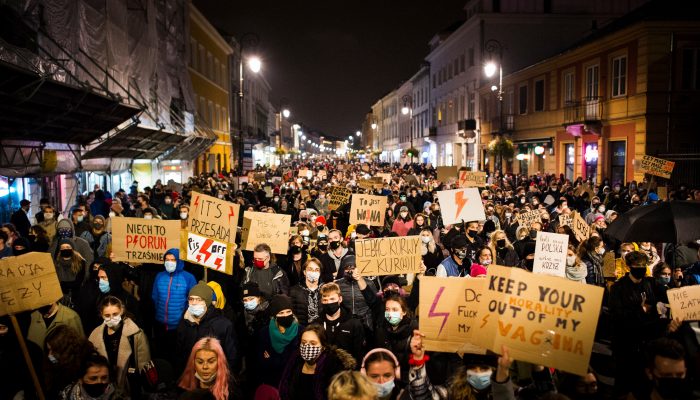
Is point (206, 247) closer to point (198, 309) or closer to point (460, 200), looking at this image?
point (198, 309)

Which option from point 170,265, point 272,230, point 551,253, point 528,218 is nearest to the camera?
point 170,265

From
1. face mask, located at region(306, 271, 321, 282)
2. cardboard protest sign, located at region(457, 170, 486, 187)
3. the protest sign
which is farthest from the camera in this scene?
cardboard protest sign, located at region(457, 170, 486, 187)

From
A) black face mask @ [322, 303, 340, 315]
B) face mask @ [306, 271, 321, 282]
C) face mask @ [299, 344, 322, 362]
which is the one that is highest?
face mask @ [306, 271, 321, 282]

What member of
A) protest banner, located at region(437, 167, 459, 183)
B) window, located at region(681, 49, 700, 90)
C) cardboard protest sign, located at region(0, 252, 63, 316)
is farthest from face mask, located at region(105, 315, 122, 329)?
window, located at region(681, 49, 700, 90)

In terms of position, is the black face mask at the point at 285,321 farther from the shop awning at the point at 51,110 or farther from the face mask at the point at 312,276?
→ the shop awning at the point at 51,110

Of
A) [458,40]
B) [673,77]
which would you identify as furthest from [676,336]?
[458,40]

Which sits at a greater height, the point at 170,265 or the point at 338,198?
the point at 338,198

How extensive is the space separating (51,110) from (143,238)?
25.5 ft

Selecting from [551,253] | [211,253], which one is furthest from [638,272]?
[211,253]

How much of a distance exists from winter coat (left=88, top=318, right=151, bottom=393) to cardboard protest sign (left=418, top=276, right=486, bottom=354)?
248 centimetres

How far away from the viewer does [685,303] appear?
19.5 feet

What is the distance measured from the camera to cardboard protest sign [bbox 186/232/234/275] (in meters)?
8.59

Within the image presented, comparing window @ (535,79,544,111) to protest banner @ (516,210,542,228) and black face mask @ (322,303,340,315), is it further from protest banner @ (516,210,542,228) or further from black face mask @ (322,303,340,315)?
black face mask @ (322,303,340,315)

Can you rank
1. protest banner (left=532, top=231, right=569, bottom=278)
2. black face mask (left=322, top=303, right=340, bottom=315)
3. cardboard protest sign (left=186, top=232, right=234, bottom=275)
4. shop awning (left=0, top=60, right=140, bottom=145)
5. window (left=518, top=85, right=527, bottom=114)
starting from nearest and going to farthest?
black face mask (left=322, top=303, right=340, bottom=315), protest banner (left=532, top=231, right=569, bottom=278), cardboard protest sign (left=186, top=232, right=234, bottom=275), shop awning (left=0, top=60, right=140, bottom=145), window (left=518, top=85, right=527, bottom=114)
